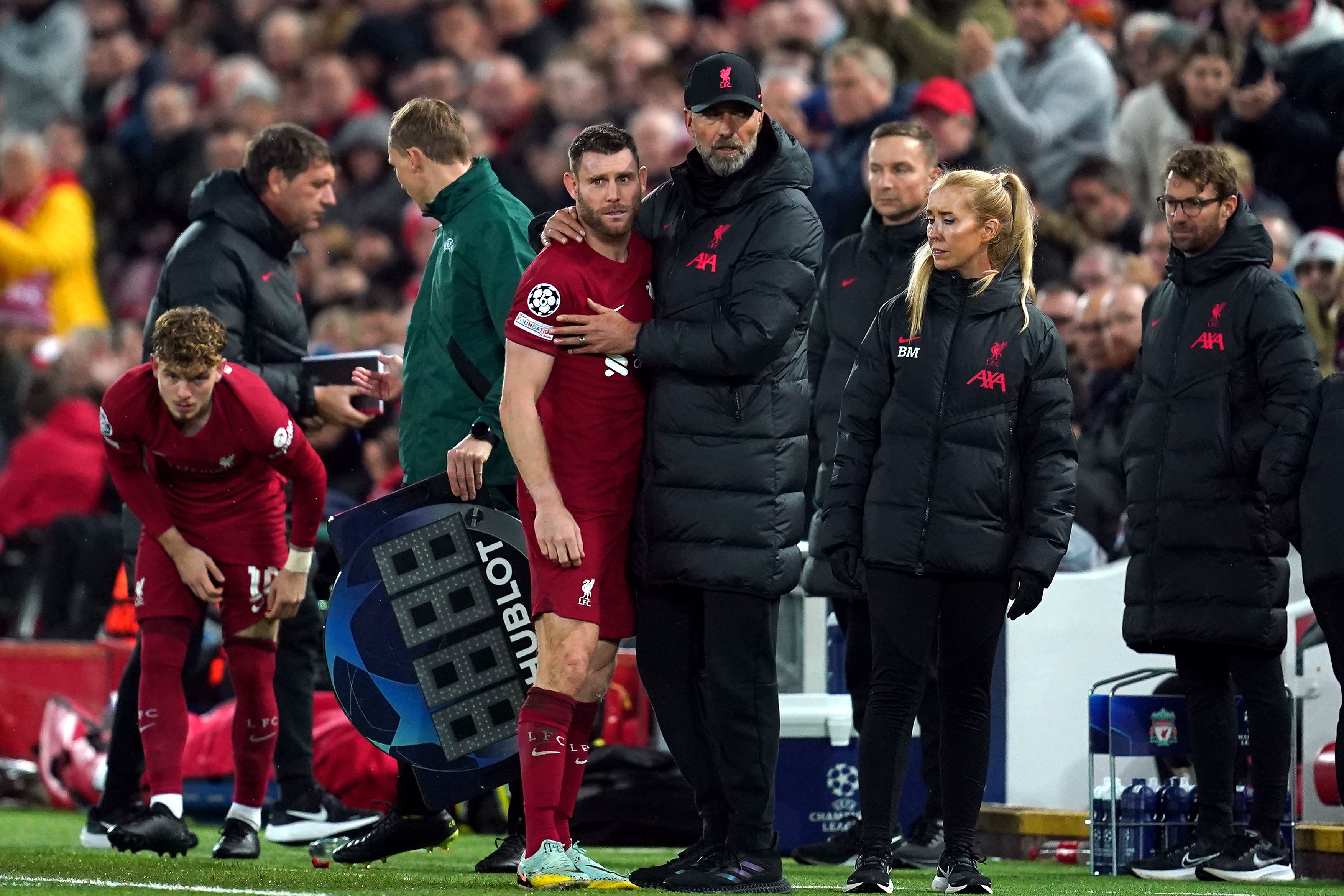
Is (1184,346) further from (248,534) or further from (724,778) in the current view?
(248,534)

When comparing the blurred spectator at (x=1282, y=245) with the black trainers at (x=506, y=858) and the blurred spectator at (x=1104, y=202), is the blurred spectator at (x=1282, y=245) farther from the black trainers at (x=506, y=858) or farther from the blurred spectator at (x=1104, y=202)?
the black trainers at (x=506, y=858)

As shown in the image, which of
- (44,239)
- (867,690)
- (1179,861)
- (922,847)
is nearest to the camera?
(1179,861)

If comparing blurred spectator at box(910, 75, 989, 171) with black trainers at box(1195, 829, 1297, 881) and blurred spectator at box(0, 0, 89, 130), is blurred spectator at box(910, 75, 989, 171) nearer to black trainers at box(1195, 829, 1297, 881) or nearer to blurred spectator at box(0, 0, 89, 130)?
black trainers at box(1195, 829, 1297, 881)

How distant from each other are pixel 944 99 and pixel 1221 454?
4072 mm

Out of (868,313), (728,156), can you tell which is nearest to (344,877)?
(728,156)

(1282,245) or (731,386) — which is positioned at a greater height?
(1282,245)

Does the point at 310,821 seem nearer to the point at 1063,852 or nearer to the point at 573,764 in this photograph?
the point at 573,764

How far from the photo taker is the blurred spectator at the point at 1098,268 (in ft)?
31.1

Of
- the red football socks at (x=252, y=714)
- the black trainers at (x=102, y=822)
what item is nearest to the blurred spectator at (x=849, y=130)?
the red football socks at (x=252, y=714)

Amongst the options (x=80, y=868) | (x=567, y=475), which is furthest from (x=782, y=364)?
(x=80, y=868)

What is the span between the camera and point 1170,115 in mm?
10445

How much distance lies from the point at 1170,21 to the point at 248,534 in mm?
6451

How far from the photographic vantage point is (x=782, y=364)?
5.57 metres

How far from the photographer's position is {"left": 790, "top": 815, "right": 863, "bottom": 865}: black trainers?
22.8 feet
